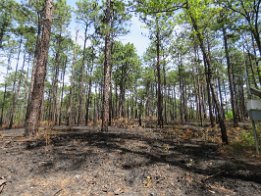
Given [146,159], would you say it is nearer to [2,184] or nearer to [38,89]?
[2,184]

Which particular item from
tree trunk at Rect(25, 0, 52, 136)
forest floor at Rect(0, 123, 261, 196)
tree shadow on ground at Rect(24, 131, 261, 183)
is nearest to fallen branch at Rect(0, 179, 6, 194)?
forest floor at Rect(0, 123, 261, 196)

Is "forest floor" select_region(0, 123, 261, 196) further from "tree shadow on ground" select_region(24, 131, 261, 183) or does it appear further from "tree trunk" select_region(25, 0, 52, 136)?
"tree trunk" select_region(25, 0, 52, 136)

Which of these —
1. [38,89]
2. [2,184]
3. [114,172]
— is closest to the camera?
[2,184]

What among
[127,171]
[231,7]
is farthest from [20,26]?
[127,171]

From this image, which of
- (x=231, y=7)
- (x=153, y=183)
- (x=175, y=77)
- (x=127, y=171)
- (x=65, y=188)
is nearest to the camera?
(x=65, y=188)

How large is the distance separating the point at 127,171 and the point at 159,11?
18.7 ft

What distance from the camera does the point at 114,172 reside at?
4270 millimetres

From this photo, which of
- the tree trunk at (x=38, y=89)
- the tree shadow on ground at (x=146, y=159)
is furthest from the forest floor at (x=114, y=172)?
the tree trunk at (x=38, y=89)

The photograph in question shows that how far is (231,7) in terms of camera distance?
10.8m

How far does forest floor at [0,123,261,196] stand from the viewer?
3626 mm

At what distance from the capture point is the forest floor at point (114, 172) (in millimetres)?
3626

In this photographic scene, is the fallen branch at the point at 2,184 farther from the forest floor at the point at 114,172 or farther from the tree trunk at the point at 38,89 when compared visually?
the tree trunk at the point at 38,89

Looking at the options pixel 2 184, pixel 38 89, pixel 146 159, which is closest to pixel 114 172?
pixel 146 159

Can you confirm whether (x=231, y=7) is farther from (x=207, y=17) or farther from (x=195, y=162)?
(x=195, y=162)
